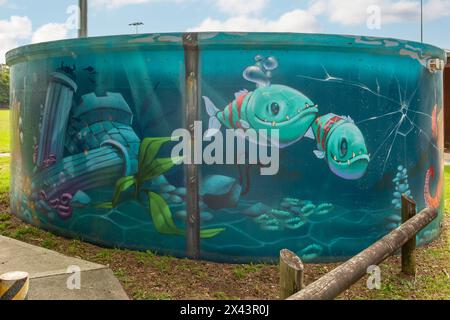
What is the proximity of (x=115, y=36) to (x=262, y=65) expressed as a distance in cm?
194

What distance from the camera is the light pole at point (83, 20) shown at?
8414 millimetres

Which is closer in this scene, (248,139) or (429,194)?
(248,139)

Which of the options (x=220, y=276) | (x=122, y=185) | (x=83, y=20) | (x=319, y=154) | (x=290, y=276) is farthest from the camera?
(x=83, y=20)

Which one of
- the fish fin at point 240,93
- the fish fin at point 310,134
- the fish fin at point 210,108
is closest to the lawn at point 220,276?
the fish fin at point 310,134

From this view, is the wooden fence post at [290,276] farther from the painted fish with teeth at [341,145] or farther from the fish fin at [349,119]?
the fish fin at [349,119]

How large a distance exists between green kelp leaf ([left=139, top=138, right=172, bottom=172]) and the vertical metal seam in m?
0.42

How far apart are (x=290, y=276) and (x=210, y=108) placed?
299 cm

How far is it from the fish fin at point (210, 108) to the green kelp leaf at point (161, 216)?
4.08 feet

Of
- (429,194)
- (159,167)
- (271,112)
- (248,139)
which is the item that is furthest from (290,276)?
(429,194)

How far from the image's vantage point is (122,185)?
5.81m

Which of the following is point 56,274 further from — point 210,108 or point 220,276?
point 210,108

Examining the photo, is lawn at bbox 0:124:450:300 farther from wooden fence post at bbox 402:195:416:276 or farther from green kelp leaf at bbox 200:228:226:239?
green kelp leaf at bbox 200:228:226:239
